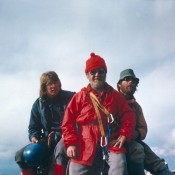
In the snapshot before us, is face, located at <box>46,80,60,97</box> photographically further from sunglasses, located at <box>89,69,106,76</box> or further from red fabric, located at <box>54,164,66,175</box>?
red fabric, located at <box>54,164,66,175</box>

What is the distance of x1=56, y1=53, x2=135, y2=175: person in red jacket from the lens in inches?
281

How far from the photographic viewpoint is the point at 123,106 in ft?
25.3

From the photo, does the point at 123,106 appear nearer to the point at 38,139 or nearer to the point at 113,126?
the point at 113,126

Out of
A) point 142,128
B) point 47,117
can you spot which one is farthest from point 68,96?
point 142,128

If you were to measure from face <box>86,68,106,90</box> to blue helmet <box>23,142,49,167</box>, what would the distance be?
75.1 inches

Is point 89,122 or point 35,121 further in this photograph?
point 35,121

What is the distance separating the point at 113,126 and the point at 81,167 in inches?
45.7

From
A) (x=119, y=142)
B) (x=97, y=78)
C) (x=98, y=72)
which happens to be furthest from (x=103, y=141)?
(x=98, y=72)

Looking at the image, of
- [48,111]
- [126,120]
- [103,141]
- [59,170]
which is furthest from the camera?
[48,111]

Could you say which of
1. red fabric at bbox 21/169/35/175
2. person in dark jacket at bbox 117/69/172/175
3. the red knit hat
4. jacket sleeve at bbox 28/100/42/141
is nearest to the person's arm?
person in dark jacket at bbox 117/69/172/175

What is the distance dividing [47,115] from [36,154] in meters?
1.21

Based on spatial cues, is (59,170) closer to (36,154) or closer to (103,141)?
(36,154)

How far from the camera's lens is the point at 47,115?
8.70m

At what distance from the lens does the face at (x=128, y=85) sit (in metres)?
8.96
